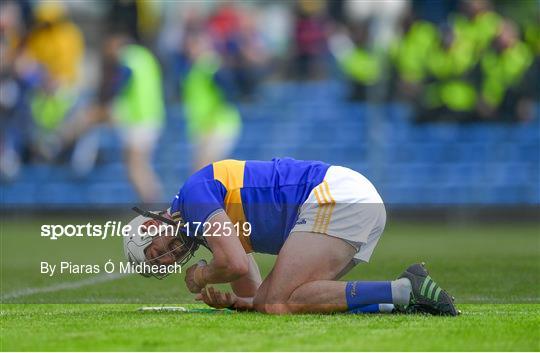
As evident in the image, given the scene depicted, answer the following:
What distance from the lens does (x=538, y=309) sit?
9.77 metres

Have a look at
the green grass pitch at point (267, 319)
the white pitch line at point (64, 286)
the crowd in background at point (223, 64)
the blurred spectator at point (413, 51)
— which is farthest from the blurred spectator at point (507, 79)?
the white pitch line at point (64, 286)

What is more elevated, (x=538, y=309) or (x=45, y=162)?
(x=538, y=309)

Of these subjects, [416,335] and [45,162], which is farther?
[45,162]

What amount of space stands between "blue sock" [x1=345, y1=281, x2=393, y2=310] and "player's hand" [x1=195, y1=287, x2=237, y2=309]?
0.82 m

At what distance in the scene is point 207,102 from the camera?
23.8 metres

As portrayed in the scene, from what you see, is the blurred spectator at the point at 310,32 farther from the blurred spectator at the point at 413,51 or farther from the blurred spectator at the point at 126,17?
the blurred spectator at the point at 126,17

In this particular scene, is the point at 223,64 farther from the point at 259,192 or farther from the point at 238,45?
the point at 259,192

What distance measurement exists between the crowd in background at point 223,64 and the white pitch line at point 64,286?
8.48m

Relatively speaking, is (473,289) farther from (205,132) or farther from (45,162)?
(45,162)

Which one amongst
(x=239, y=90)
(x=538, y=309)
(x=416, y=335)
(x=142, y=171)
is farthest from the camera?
(x=239, y=90)

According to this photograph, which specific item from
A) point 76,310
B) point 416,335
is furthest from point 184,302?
point 416,335

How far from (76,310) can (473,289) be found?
3401 mm

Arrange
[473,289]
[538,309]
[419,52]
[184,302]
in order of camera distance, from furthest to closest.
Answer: [419,52], [473,289], [184,302], [538,309]

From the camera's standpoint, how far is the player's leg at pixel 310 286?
359 inches
